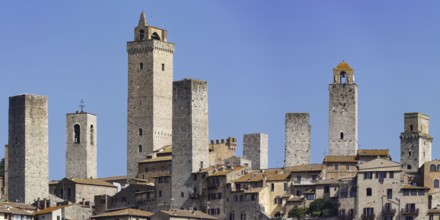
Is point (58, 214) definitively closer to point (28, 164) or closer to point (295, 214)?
Result: point (28, 164)

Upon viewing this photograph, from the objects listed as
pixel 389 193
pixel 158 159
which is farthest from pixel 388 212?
pixel 158 159

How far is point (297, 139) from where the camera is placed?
11469 cm

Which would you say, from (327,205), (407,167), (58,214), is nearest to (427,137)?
(407,167)

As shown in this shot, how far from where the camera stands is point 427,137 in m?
113

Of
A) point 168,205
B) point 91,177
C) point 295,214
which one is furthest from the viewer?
point 91,177

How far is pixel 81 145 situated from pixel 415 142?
2903 centimetres

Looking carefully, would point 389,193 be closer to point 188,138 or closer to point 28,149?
point 188,138

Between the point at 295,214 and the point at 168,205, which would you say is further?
the point at 168,205

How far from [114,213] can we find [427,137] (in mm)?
23807

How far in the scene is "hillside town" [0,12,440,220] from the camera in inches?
4094

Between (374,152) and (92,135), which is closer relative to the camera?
(374,152)

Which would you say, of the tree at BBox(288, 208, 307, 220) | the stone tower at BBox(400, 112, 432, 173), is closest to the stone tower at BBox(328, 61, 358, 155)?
the stone tower at BBox(400, 112, 432, 173)

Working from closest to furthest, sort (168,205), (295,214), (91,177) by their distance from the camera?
(295,214) → (168,205) → (91,177)

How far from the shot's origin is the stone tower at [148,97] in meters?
123
